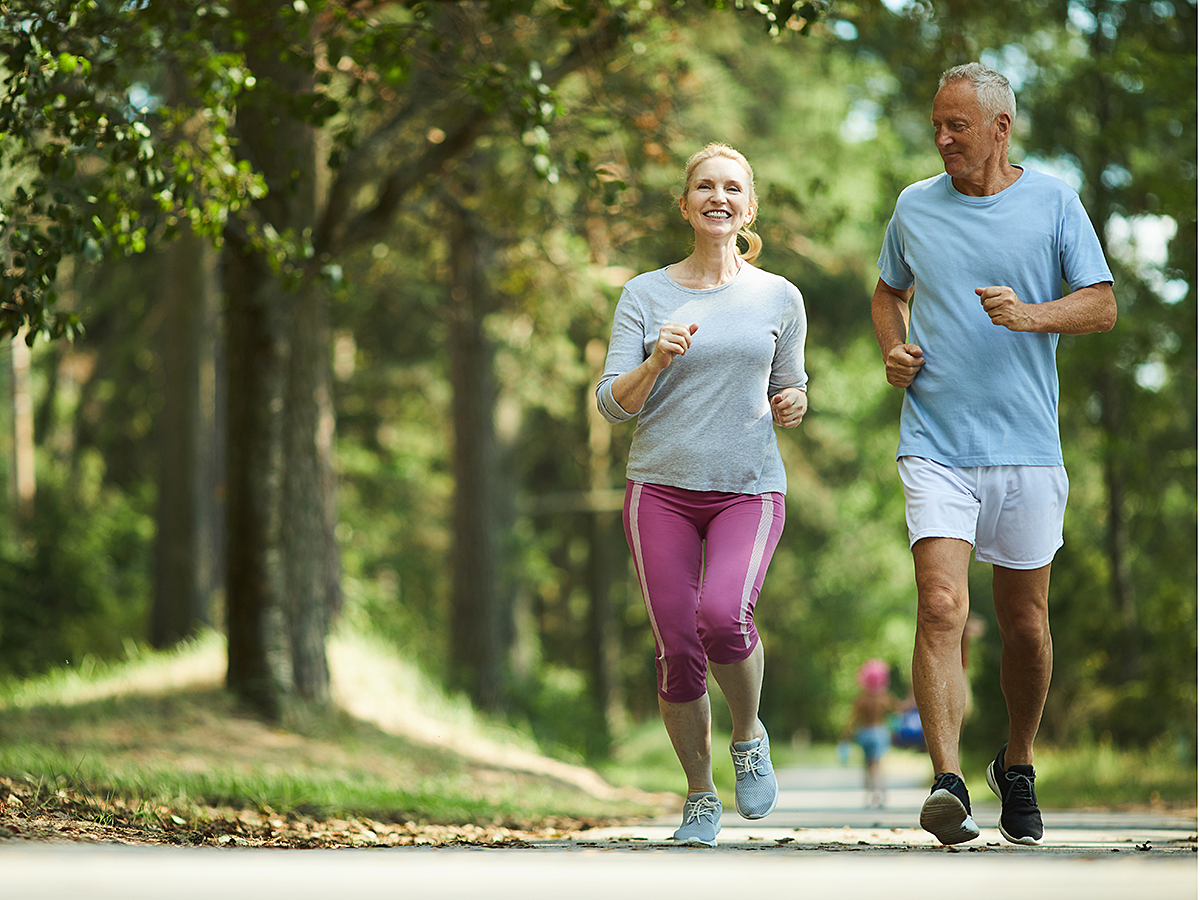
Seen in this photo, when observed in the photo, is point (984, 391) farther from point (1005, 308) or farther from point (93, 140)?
point (93, 140)

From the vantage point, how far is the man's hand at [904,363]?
4.90 meters

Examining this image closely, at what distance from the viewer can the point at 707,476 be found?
4910 mm

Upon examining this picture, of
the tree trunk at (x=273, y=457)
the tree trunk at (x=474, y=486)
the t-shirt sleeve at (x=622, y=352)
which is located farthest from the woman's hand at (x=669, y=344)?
the tree trunk at (x=474, y=486)

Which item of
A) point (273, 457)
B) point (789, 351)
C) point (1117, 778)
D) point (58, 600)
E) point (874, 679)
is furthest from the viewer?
point (58, 600)

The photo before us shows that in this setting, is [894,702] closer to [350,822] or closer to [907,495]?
[350,822]

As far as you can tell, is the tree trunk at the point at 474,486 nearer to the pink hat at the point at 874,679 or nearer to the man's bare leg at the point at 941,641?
the pink hat at the point at 874,679

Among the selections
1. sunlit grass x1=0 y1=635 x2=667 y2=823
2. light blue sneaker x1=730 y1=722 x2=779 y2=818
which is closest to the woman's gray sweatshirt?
light blue sneaker x1=730 y1=722 x2=779 y2=818

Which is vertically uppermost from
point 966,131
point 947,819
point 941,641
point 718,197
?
point 966,131

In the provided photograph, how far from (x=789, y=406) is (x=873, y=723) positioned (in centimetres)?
968

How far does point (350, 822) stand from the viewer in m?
6.68

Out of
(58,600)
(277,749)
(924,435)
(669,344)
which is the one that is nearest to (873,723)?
(277,749)

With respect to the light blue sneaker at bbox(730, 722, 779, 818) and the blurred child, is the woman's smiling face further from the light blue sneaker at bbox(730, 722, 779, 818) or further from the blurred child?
the blurred child

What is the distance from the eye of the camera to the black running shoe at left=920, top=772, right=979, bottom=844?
4.45 m

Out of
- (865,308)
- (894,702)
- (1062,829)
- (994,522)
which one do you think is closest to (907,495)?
(994,522)
